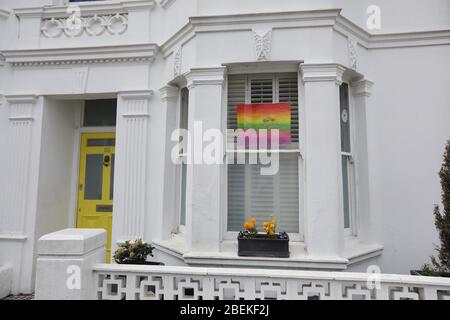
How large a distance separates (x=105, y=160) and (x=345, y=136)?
13.6 feet

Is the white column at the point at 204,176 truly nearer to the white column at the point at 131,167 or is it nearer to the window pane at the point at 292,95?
the window pane at the point at 292,95

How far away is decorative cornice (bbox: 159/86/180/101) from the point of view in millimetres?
4438

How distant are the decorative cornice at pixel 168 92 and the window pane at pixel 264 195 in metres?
1.58

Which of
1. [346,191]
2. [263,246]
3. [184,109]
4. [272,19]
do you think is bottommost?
[263,246]

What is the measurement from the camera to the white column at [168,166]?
434 centimetres

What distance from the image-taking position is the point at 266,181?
12.4ft

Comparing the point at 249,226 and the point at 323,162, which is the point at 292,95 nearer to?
the point at 323,162

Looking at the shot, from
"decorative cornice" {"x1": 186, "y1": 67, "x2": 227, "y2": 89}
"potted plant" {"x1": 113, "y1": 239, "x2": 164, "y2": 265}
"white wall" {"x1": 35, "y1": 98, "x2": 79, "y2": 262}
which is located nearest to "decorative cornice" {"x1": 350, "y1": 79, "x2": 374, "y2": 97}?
"decorative cornice" {"x1": 186, "y1": 67, "x2": 227, "y2": 89}

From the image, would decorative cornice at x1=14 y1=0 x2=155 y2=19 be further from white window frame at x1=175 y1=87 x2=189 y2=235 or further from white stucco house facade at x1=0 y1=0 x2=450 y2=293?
white window frame at x1=175 y1=87 x2=189 y2=235

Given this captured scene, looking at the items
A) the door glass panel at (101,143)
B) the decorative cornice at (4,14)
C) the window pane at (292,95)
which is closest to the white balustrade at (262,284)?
the window pane at (292,95)

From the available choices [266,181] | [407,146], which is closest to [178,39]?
[266,181]

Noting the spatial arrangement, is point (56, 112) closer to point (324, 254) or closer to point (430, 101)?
point (324, 254)

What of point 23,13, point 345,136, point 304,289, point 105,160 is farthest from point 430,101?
point 23,13

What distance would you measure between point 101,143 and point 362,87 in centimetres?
456
